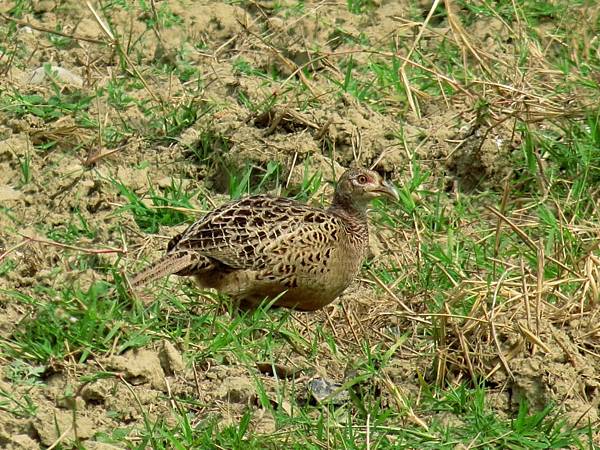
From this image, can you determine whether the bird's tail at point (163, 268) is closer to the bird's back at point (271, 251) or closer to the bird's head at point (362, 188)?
Answer: the bird's back at point (271, 251)

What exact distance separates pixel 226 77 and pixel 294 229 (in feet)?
7.52

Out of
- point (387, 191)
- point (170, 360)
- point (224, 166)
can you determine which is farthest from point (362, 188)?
point (170, 360)

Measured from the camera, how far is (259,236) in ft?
22.7

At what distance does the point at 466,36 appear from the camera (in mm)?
8969

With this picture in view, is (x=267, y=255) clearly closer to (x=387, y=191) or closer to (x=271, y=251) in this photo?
(x=271, y=251)

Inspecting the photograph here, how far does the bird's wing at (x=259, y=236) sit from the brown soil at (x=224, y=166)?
1.28 feet

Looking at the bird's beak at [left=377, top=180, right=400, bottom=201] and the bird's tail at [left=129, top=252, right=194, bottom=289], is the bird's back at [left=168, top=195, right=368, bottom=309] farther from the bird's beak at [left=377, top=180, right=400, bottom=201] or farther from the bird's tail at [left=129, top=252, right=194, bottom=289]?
the bird's beak at [left=377, top=180, right=400, bottom=201]

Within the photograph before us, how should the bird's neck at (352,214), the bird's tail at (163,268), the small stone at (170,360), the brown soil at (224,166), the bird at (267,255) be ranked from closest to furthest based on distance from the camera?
the brown soil at (224,166) → the small stone at (170,360) → the bird's tail at (163,268) → the bird at (267,255) → the bird's neck at (352,214)

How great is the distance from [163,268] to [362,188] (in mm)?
1330

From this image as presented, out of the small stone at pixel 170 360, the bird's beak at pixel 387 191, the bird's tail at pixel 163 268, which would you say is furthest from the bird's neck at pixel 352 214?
the small stone at pixel 170 360

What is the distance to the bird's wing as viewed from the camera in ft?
22.4

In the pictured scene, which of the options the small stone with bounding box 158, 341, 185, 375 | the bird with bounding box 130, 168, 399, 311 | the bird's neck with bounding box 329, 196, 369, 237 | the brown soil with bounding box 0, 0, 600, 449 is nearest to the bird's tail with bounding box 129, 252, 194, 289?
the bird with bounding box 130, 168, 399, 311

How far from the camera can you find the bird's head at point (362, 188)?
7465 mm

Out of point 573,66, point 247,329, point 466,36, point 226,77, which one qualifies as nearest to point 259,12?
point 226,77
